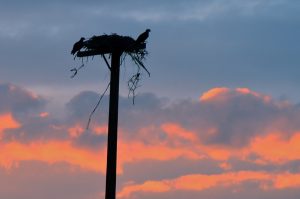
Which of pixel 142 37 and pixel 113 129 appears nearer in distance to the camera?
pixel 113 129

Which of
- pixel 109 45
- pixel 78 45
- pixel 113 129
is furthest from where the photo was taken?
pixel 78 45

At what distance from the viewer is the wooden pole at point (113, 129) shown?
802 centimetres

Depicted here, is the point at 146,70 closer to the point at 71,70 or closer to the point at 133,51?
the point at 133,51

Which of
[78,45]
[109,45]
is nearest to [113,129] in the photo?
[109,45]

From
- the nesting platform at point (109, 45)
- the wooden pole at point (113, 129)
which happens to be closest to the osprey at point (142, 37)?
the nesting platform at point (109, 45)

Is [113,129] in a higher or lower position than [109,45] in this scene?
lower

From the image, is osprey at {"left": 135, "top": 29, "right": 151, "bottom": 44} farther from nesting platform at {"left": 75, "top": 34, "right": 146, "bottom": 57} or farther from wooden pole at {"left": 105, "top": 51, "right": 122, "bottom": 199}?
wooden pole at {"left": 105, "top": 51, "right": 122, "bottom": 199}

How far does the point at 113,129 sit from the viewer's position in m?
8.36

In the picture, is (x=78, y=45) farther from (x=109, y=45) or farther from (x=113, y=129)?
(x=113, y=129)

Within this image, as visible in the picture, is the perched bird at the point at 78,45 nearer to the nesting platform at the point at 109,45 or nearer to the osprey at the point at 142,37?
the nesting platform at the point at 109,45

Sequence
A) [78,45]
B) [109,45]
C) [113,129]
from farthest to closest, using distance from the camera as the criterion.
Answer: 1. [78,45]
2. [109,45]
3. [113,129]

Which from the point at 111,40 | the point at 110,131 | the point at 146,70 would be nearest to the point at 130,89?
the point at 146,70

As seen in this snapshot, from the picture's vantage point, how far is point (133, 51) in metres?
9.83

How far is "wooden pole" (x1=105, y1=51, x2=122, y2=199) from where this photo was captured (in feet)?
26.3
